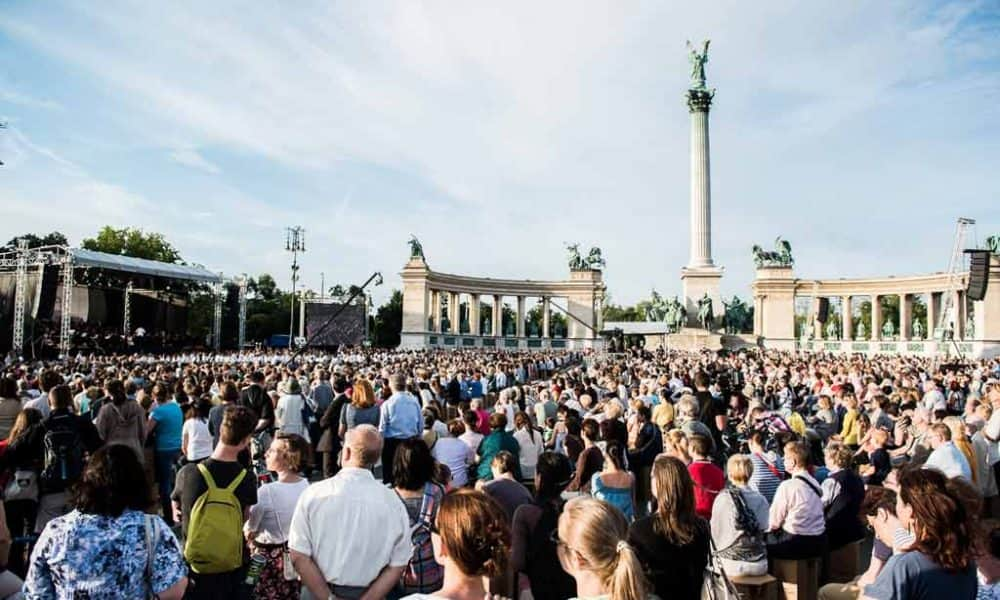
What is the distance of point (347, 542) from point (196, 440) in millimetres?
4670

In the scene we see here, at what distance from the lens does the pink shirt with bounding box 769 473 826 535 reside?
209 inches

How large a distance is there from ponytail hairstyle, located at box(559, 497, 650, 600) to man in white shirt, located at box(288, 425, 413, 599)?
1159 millimetres

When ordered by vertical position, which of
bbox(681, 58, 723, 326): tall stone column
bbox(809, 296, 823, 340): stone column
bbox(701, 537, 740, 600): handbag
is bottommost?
bbox(701, 537, 740, 600): handbag

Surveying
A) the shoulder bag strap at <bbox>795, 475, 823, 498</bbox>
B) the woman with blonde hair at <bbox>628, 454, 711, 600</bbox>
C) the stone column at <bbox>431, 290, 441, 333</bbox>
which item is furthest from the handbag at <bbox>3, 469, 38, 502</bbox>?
the stone column at <bbox>431, 290, 441, 333</bbox>

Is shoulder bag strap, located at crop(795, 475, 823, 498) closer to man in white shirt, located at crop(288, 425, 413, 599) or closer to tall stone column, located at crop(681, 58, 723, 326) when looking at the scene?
man in white shirt, located at crop(288, 425, 413, 599)

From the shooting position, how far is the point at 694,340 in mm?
51500

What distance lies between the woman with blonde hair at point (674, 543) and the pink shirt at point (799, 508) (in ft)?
6.02

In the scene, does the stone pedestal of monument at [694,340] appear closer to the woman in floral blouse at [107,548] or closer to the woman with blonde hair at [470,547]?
the woman with blonde hair at [470,547]

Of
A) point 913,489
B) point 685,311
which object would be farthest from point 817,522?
point 685,311

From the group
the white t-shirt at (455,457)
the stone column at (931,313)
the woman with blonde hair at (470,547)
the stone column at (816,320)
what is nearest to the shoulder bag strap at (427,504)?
the woman with blonde hair at (470,547)

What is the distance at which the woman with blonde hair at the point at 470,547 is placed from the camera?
2.74 meters

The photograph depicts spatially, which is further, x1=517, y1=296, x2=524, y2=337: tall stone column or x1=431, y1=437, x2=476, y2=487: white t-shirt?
x1=517, y1=296, x2=524, y2=337: tall stone column

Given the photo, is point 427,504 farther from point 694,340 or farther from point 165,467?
point 694,340

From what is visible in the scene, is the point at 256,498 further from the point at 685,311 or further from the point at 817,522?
the point at 685,311
